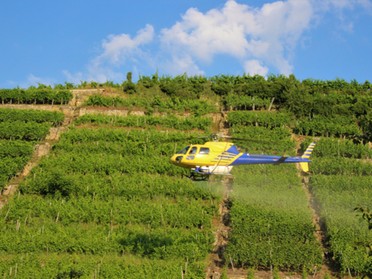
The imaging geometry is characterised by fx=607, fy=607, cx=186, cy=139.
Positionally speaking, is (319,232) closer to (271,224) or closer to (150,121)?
(271,224)

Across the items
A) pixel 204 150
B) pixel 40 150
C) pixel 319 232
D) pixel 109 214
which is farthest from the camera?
pixel 40 150

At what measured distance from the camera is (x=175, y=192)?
1250 inches

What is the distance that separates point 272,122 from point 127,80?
1368cm

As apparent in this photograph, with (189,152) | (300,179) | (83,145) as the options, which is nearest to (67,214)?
(83,145)

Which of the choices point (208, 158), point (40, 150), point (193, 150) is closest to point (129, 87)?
point (40, 150)

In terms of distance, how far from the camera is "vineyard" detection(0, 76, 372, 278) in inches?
1052

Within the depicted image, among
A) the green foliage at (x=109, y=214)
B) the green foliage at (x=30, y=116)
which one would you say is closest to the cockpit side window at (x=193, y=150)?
the green foliage at (x=109, y=214)

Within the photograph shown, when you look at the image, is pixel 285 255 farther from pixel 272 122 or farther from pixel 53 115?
pixel 53 115

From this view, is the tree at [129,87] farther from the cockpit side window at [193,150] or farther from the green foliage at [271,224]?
the cockpit side window at [193,150]

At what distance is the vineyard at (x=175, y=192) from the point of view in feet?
87.7

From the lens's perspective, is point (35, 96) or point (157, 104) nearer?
point (35, 96)

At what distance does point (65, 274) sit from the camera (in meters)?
25.3

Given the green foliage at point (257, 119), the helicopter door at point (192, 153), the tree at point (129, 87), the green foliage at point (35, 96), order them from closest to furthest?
the helicopter door at point (192, 153)
the green foliage at point (257, 119)
the green foliage at point (35, 96)
the tree at point (129, 87)

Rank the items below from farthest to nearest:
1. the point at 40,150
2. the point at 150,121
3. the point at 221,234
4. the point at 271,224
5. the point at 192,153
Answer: the point at 150,121 → the point at 40,150 → the point at 221,234 → the point at 271,224 → the point at 192,153
